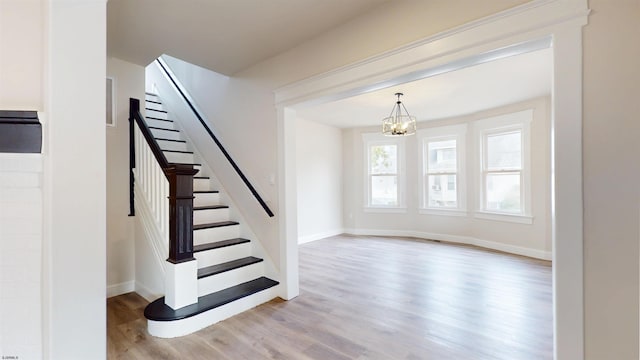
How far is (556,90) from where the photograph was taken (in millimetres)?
1567

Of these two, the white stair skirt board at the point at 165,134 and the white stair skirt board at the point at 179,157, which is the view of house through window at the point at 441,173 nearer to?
the white stair skirt board at the point at 179,157

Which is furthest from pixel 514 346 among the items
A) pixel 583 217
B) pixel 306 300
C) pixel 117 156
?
pixel 117 156

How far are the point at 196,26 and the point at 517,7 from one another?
2368mm

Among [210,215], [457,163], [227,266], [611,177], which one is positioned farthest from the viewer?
[457,163]

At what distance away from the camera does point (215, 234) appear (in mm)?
3283

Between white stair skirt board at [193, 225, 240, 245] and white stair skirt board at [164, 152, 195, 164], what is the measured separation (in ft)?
4.28

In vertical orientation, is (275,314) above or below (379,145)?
below

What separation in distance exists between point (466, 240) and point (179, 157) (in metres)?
5.22

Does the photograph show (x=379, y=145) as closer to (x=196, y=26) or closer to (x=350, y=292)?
(x=350, y=292)

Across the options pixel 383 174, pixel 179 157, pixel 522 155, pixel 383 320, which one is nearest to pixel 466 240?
pixel 522 155

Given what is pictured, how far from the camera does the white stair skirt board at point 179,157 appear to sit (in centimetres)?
390
